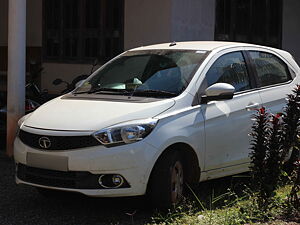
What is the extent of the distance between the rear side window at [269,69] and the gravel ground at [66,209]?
2075 mm

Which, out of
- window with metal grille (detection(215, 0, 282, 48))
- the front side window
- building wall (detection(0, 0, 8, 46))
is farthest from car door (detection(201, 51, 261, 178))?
building wall (detection(0, 0, 8, 46))

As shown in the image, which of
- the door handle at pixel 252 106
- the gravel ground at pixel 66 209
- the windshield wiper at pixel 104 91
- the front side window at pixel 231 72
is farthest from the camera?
the door handle at pixel 252 106

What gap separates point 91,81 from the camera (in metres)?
6.21

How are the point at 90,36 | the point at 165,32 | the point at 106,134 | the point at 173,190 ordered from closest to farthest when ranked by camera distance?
the point at 106,134 < the point at 173,190 < the point at 165,32 < the point at 90,36

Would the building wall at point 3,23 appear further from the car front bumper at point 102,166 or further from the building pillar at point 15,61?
the car front bumper at point 102,166

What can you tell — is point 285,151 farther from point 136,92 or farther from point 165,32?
point 165,32

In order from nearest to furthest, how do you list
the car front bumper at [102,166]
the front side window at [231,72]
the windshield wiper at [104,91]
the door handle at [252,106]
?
the car front bumper at [102,166] < the windshield wiper at [104,91] < the front side window at [231,72] < the door handle at [252,106]

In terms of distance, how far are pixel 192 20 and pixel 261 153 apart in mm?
5721

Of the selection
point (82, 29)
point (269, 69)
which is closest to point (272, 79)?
point (269, 69)

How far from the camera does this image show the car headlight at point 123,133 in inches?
189

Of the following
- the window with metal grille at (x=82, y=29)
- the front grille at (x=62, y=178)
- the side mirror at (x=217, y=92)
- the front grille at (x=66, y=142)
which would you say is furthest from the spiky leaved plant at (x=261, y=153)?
the window with metal grille at (x=82, y=29)

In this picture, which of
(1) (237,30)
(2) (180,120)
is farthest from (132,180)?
(1) (237,30)

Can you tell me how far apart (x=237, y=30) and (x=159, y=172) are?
294 inches

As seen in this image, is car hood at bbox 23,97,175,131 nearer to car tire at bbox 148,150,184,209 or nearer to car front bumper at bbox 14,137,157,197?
car front bumper at bbox 14,137,157,197
